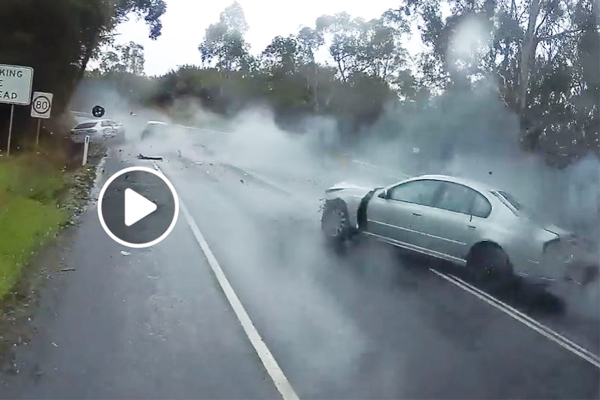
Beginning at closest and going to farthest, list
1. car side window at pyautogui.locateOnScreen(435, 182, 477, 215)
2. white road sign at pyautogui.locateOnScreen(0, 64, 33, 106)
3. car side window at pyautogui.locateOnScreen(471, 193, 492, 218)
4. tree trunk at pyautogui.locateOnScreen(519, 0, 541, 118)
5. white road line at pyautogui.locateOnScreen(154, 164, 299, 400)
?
white road line at pyautogui.locateOnScreen(154, 164, 299, 400)
car side window at pyautogui.locateOnScreen(471, 193, 492, 218)
car side window at pyautogui.locateOnScreen(435, 182, 477, 215)
tree trunk at pyautogui.locateOnScreen(519, 0, 541, 118)
white road sign at pyautogui.locateOnScreen(0, 64, 33, 106)

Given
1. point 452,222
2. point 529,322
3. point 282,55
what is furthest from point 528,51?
point 529,322

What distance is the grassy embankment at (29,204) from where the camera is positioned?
905cm

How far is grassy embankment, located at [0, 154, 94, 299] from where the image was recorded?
9047mm

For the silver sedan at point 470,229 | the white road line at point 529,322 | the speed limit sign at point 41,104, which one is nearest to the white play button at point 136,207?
the silver sedan at point 470,229

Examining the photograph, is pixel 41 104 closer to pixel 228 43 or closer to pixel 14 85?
pixel 14 85

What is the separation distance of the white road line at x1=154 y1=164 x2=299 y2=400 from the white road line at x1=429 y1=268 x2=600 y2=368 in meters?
3.08

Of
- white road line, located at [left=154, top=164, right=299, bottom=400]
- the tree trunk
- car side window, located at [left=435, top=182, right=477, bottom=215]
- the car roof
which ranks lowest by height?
white road line, located at [left=154, top=164, right=299, bottom=400]

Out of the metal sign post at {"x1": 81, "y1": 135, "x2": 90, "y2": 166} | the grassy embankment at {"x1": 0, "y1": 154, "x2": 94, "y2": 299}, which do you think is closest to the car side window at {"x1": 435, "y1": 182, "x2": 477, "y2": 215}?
the grassy embankment at {"x1": 0, "y1": 154, "x2": 94, "y2": 299}

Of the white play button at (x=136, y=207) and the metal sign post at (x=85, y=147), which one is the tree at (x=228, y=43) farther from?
the metal sign post at (x=85, y=147)

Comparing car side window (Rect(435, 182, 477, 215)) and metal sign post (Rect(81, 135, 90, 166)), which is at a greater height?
car side window (Rect(435, 182, 477, 215))

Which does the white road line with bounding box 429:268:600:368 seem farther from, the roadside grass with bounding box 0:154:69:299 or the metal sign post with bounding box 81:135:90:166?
the metal sign post with bounding box 81:135:90:166

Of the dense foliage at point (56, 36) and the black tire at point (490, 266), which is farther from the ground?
the dense foliage at point (56, 36)

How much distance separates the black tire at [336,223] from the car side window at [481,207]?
2.17m

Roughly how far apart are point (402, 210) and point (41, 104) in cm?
1217
